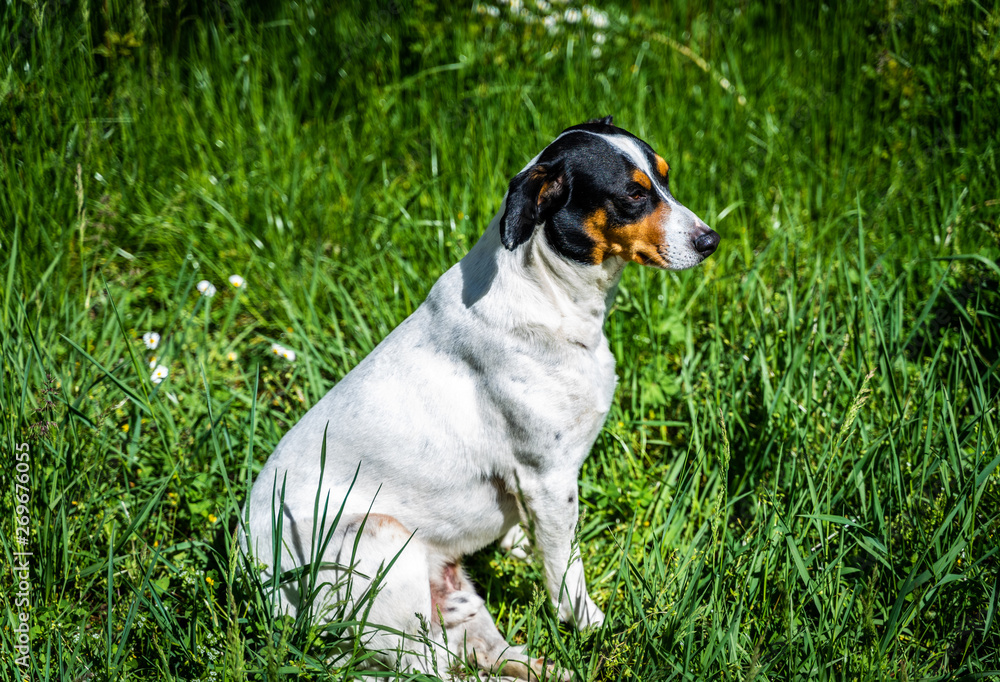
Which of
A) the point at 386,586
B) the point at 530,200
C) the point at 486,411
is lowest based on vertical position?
the point at 386,586

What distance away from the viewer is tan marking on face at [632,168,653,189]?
7.25 ft

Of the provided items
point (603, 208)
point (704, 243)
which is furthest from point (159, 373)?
point (704, 243)

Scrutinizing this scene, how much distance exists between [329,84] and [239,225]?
148cm

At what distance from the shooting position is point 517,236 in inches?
81.4

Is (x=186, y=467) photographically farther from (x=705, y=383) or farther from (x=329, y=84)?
(x=329, y=84)

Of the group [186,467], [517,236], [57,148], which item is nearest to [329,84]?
[57,148]

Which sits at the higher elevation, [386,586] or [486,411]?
[486,411]

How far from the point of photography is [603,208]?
219cm

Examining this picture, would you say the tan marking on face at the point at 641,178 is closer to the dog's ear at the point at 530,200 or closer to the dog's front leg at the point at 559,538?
the dog's ear at the point at 530,200

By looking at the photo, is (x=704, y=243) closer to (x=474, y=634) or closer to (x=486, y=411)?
(x=486, y=411)

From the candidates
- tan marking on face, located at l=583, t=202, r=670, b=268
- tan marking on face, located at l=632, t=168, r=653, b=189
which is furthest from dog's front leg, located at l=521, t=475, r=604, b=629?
tan marking on face, located at l=632, t=168, r=653, b=189

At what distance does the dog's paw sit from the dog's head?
1.15m

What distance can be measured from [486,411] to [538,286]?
1.36ft

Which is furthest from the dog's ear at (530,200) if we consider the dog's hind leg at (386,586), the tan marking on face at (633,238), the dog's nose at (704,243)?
the dog's hind leg at (386,586)
